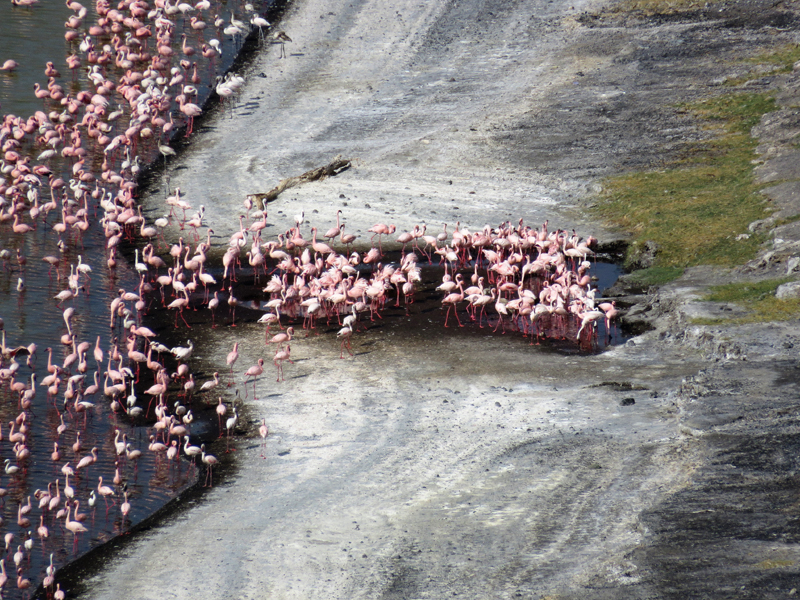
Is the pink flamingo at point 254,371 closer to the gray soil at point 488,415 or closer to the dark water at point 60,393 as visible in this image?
the gray soil at point 488,415

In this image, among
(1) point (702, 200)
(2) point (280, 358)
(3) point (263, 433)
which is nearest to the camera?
(3) point (263, 433)

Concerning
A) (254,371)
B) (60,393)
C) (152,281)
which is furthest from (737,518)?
(152,281)

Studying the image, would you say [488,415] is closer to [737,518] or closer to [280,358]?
[280,358]

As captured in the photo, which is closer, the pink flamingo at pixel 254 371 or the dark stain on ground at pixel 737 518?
the dark stain on ground at pixel 737 518

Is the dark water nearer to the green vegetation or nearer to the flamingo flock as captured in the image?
the flamingo flock

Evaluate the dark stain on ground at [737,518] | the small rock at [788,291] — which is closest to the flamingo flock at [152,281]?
the small rock at [788,291]

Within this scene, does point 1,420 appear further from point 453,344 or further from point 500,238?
point 500,238
